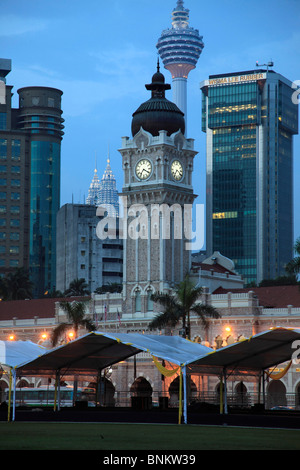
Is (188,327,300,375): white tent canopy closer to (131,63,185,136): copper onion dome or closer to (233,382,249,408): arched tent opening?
(233,382,249,408): arched tent opening

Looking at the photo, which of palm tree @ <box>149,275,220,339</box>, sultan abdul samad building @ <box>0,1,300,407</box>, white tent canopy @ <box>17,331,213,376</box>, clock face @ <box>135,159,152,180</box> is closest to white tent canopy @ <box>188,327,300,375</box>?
white tent canopy @ <box>17,331,213,376</box>

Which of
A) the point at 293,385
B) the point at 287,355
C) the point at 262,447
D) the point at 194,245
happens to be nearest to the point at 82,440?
the point at 262,447

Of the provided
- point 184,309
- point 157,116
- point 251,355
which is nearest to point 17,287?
point 157,116

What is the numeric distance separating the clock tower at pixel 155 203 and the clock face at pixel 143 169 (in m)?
0.03

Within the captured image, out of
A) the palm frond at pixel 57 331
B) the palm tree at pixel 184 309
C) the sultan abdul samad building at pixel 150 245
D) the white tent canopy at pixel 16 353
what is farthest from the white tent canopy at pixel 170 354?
the sultan abdul samad building at pixel 150 245

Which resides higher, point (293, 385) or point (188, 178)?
point (188, 178)

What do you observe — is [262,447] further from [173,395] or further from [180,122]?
[180,122]

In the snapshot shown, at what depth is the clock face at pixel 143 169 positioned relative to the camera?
358ft

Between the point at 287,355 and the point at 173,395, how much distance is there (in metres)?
37.2

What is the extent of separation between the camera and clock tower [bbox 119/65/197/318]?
107 meters

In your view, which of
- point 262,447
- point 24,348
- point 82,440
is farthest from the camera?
point 24,348

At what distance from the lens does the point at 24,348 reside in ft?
221

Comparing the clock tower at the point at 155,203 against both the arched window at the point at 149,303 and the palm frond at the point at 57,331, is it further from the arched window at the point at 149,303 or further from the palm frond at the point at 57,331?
the palm frond at the point at 57,331
